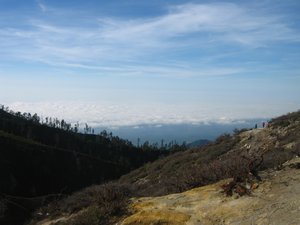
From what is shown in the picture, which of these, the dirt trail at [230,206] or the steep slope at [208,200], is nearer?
the dirt trail at [230,206]

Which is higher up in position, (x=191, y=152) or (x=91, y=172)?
(x=191, y=152)

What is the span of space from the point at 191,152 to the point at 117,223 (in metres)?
27.4

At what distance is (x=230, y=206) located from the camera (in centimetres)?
1090

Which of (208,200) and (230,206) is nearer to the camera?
(230,206)

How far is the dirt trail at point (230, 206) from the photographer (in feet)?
32.9

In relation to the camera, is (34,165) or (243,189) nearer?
(243,189)

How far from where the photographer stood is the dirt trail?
32.9 feet

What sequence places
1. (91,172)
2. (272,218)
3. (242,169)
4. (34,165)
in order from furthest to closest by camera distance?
1. (91,172)
2. (34,165)
3. (242,169)
4. (272,218)

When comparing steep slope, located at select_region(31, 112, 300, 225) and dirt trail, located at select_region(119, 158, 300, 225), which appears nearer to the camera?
dirt trail, located at select_region(119, 158, 300, 225)

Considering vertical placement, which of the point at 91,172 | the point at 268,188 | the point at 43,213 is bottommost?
the point at 91,172

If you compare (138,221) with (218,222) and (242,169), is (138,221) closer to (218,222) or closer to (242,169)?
(218,222)

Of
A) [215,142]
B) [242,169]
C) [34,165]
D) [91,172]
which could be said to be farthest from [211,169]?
[91,172]

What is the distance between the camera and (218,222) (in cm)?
1030

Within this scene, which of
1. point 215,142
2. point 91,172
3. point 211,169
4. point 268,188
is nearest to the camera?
point 268,188
